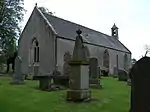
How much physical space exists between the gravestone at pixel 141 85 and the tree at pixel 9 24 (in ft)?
108

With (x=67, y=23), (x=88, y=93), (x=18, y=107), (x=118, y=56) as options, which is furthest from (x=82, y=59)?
(x=118, y=56)

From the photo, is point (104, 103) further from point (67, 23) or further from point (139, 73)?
point (67, 23)

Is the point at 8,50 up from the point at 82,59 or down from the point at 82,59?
up

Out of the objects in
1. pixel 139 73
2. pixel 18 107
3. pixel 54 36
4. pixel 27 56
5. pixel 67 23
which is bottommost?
pixel 18 107

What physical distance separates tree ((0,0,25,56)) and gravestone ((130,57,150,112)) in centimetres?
3283

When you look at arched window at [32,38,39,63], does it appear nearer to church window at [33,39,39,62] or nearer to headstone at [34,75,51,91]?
church window at [33,39,39,62]

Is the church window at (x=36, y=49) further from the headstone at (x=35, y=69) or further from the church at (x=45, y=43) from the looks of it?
the headstone at (x=35, y=69)

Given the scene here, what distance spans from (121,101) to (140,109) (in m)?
5.90

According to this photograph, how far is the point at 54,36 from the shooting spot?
29547 millimetres

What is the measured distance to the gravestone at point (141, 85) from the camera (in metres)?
5.07

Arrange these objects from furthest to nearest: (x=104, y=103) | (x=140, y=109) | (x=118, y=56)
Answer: (x=118, y=56) → (x=104, y=103) → (x=140, y=109)

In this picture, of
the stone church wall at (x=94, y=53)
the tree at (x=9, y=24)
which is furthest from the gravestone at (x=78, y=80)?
the tree at (x=9, y=24)

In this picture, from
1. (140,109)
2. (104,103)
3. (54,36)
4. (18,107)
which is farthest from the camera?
(54,36)

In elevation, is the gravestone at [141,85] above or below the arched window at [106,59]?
below
